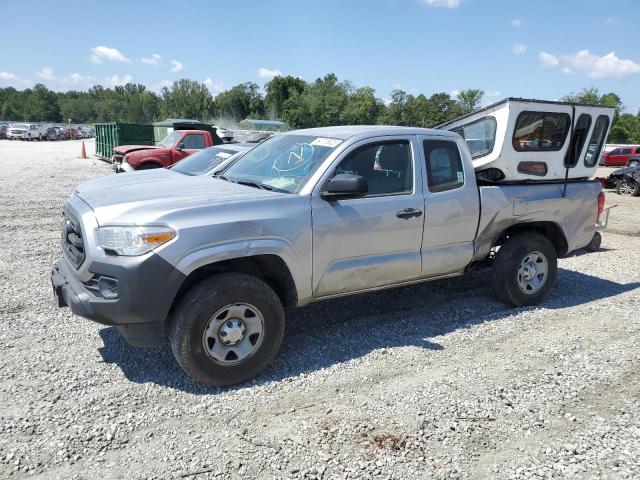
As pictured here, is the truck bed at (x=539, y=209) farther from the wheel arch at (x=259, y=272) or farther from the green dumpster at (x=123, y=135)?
the green dumpster at (x=123, y=135)

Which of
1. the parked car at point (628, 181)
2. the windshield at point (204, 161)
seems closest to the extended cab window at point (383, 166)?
the windshield at point (204, 161)

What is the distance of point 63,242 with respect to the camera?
3967mm

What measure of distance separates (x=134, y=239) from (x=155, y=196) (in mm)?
566

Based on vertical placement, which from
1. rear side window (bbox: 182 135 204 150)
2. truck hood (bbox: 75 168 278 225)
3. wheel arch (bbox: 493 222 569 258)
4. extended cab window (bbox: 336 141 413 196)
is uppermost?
rear side window (bbox: 182 135 204 150)

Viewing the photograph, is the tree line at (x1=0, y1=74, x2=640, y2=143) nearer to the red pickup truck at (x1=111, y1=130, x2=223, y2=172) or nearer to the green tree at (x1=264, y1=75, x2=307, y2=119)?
the green tree at (x1=264, y1=75, x2=307, y2=119)

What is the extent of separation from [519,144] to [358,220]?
91.0 inches

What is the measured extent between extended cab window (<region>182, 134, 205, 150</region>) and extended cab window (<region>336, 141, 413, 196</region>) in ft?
39.2

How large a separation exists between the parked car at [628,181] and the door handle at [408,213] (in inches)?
659

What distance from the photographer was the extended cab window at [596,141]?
564cm

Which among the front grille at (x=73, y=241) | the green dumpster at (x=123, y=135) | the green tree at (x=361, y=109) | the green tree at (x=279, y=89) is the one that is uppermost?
the green tree at (x=279, y=89)

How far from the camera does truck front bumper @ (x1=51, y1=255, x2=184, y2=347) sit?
3.22m

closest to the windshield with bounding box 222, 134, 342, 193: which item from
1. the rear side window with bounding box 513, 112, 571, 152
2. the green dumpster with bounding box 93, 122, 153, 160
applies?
the rear side window with bounding box 513, 112, 571, 152

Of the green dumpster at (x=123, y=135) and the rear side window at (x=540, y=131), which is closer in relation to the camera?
the rear side window at (x=540, y=131)

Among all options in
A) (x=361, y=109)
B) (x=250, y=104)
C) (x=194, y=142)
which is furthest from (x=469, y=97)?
(x=194, y=142)
